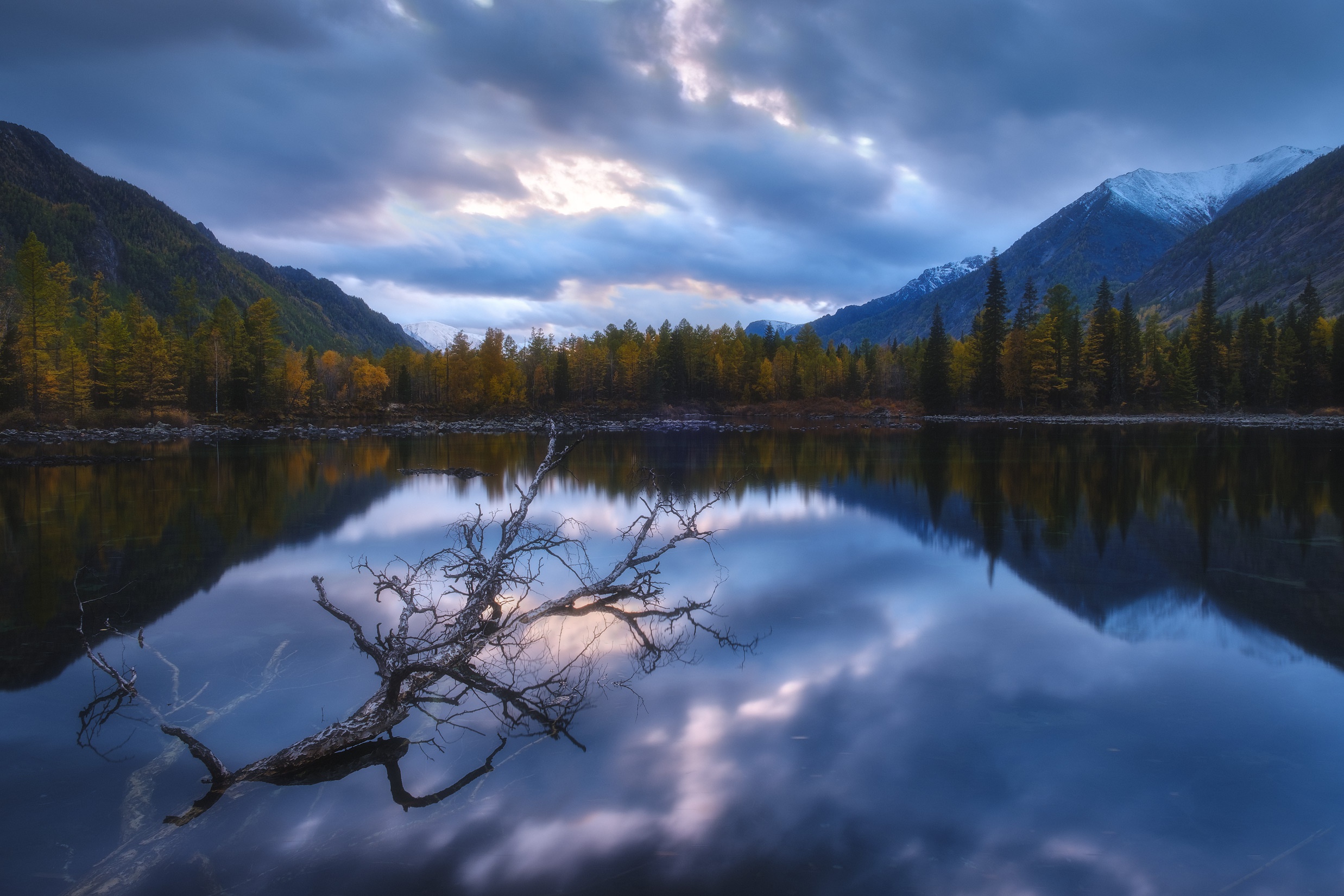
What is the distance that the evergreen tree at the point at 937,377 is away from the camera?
86438mm

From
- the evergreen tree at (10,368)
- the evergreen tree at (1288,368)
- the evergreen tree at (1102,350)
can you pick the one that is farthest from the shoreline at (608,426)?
the evergreen tree at (1288,368)

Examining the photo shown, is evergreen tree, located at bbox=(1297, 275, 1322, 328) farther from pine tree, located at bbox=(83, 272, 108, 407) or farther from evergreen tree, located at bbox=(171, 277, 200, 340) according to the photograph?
evergreen tree, located at bbox=(171, 277, 200, 340)

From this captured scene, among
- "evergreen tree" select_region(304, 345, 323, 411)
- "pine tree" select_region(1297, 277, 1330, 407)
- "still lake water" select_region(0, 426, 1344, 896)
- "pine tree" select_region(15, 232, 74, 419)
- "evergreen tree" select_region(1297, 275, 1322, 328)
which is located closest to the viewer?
"still lake water" select_region(0, 426, 1344, 896)

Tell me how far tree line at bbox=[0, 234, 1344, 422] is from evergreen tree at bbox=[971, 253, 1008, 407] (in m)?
0.19

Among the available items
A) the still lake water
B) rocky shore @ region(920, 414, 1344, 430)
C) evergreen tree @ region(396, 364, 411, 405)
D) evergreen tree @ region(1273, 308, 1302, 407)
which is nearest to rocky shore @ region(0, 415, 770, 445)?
evergreen tree @ region(396, 364, 411, 405)

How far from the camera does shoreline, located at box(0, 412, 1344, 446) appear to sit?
2189 inches

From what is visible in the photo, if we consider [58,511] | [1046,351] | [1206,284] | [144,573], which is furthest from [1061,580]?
[1206,284]

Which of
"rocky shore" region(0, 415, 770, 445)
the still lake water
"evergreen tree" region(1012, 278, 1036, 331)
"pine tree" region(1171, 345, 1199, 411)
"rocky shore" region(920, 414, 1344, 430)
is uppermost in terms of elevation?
"evergreen tree" region(1012, 278, 1036, 331)

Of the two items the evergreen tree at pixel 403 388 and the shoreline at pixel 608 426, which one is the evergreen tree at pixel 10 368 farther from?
the evergreen tree at pixel 403 388

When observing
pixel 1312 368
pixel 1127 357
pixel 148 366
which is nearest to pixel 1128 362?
pixel 1127 357

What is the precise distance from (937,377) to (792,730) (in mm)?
86592

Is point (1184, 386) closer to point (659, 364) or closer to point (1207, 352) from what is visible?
point (1207, 352)

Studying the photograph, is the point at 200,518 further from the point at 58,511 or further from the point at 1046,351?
the point at 1046,351

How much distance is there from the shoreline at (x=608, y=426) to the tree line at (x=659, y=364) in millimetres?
4633
